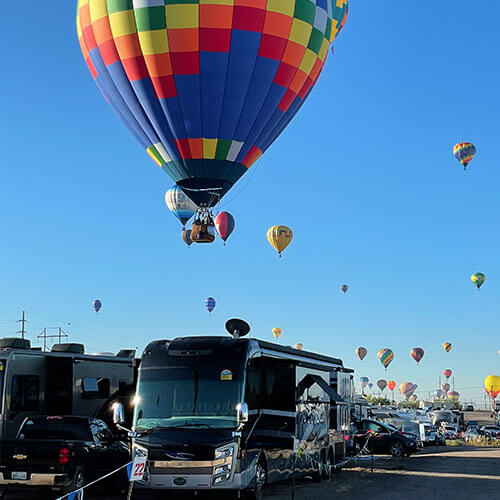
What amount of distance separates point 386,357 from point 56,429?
7617cm

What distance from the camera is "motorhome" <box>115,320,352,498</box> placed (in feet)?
47.3

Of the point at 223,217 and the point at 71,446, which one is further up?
the point at 223,217

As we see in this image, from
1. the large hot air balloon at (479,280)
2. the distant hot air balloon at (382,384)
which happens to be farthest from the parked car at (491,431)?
the distant hot air balloon at (382,384)

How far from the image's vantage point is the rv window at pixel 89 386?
21547mm

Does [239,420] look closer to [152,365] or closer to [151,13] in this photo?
[152,365]

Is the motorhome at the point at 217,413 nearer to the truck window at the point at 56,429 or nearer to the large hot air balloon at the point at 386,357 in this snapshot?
the truck window at the point at 56,429

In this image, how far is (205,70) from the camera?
27766mm

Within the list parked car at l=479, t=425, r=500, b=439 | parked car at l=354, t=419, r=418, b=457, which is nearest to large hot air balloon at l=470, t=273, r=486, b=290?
parked car at l=479, t=425, r=500, b=439

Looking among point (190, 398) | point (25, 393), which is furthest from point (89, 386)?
point (190, 398)

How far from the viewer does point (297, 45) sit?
93.6 feet

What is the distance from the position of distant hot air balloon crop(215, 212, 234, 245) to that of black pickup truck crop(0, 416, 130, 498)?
3522 centimetres

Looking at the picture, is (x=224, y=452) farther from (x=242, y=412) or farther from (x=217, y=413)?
(x=242, y=412)

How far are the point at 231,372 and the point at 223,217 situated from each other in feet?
123

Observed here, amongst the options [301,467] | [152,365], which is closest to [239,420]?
[152,365]
